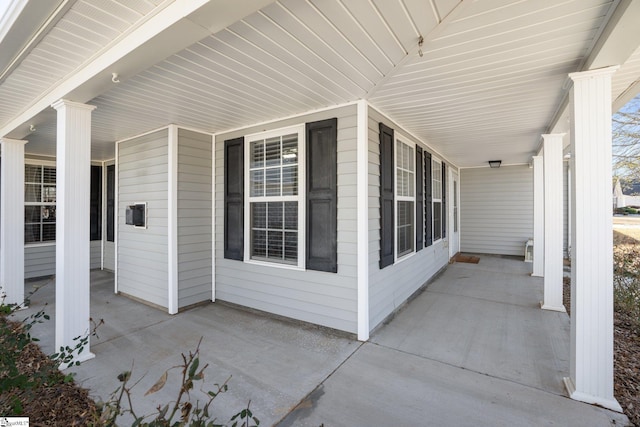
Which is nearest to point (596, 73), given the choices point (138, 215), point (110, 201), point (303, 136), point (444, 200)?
point (303, 136)

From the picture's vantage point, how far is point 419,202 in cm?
504

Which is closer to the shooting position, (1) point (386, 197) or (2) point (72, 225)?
(2) point (72, 225)

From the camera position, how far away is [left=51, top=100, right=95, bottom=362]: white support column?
2.81 metres

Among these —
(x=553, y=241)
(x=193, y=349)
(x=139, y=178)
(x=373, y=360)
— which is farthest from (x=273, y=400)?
(x=553, y=241)

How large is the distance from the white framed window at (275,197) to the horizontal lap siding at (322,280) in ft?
0.49

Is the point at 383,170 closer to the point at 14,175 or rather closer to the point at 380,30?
the point at 380,30

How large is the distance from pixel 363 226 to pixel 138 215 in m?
3.57

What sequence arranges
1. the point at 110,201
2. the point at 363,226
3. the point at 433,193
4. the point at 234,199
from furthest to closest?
the point at 110,201 → the point at 433,193 → the point at 234,199 → the point at 363,226

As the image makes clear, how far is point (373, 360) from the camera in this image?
287cm

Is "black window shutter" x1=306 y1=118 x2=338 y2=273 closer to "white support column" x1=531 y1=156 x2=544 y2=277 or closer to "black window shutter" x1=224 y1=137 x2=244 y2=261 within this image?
"black window shutter" x1=224 y1=137 x2=244 y2=261

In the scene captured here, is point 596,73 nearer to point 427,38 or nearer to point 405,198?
point 427,38

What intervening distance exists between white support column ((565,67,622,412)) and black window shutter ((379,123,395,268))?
1813 millimetres

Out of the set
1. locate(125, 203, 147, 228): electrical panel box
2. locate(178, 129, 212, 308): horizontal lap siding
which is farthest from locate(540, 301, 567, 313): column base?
locate(125, 203, 147, 228): electrical panel box

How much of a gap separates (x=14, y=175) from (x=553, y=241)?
8001mm
